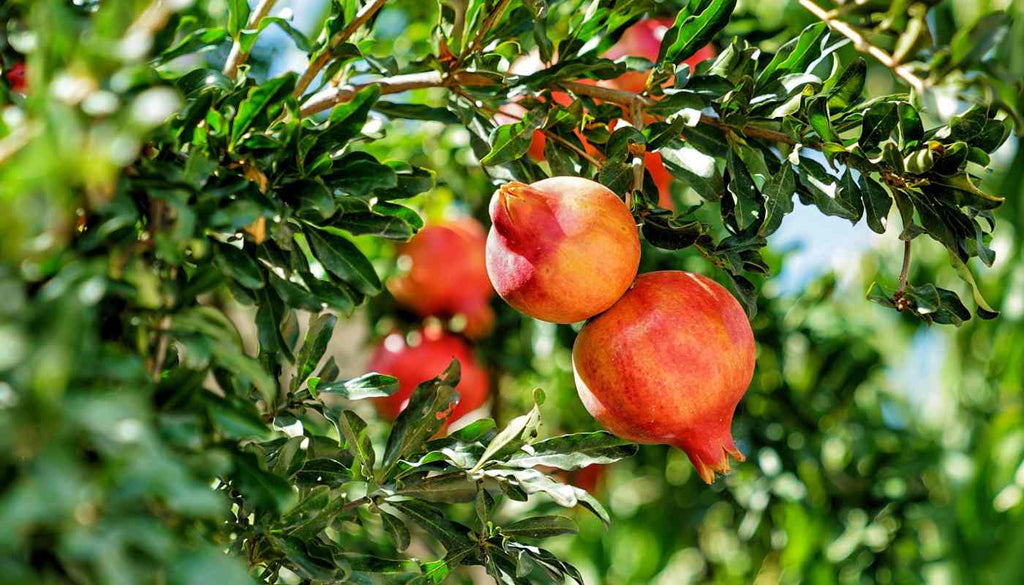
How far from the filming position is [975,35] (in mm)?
481

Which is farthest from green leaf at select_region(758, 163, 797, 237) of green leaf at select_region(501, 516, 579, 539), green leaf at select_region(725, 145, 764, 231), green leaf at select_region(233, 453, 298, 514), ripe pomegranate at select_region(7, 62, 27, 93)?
ripe pomegranate at select_region(7, 62, 27, 93)

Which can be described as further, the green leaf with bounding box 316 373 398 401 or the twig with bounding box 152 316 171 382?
the green leaf with bounding box 316 373 398 401

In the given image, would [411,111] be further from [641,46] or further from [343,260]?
[641,46]

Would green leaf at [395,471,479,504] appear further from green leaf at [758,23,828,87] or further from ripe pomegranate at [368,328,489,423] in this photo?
ripe pomegranate at [368,328,489,423]

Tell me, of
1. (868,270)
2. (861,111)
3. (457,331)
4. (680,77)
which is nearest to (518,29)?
(680,77)

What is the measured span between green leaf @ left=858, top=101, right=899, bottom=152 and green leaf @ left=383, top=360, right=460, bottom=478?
12.6 inches

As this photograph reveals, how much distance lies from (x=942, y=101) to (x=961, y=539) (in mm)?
1325

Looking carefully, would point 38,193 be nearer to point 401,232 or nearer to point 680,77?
point 401,232

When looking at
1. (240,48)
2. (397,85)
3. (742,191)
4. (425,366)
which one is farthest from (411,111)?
(425,366)

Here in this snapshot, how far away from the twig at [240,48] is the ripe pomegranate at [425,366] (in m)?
0.56

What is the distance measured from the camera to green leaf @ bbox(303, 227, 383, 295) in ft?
1.94

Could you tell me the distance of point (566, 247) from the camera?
62 centimetres

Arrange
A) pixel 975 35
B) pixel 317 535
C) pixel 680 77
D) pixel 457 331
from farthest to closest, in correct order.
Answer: pixel 457 331, pixel 680 77, pixel 317 535, pixel 975 35

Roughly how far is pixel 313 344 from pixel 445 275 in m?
0.57
